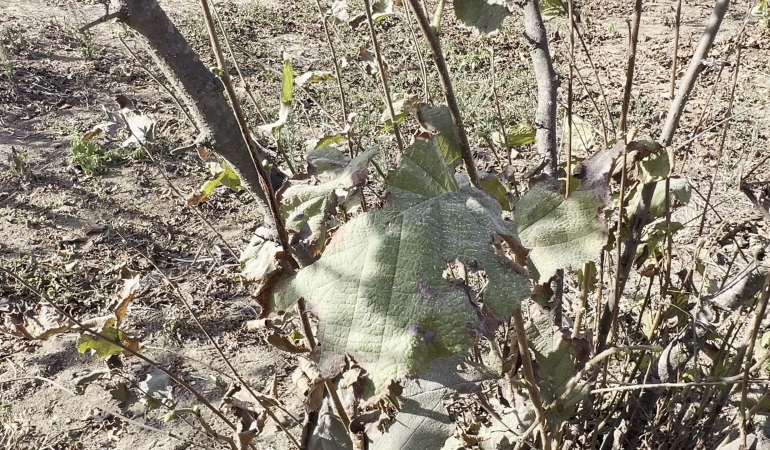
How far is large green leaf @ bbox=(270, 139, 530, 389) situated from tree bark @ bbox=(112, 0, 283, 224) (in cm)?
62

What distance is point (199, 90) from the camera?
1316 mm

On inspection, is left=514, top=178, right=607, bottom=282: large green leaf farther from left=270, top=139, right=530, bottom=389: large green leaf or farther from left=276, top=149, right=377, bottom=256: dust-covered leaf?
left=276, top=149, right=377, bottom=256: dust-covered leaf

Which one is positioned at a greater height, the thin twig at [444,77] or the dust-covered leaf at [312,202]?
the thin twig at [444,77]

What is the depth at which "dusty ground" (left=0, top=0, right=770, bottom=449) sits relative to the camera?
2857 mm

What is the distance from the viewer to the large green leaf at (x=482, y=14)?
84 cm

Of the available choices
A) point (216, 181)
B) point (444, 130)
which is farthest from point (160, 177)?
point (444, 130)

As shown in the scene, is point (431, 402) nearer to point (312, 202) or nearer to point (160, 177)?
point (312, 202)

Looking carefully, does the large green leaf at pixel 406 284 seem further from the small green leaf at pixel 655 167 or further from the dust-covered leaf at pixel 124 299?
the dust-covered leaf at pixel 124 299

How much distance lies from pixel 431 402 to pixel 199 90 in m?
0.81

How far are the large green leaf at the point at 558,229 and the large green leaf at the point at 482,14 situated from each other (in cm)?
26

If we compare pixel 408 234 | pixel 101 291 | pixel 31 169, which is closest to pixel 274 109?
pixel 31 169

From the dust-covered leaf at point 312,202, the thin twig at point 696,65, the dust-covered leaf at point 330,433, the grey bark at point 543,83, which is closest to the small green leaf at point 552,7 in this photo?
the grey bark at point 543,83

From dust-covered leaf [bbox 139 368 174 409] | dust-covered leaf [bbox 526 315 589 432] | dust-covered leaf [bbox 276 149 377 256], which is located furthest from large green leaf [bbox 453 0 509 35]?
dust-covered leaf [bbox 139 368 174 409]

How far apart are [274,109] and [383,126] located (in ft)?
12.7
